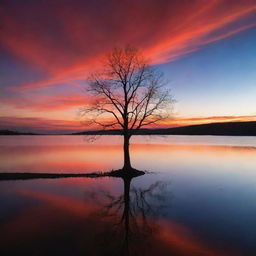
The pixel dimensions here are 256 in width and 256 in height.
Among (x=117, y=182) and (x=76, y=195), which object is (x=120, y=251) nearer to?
(x=76, y=195)

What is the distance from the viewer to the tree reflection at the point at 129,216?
500 inches

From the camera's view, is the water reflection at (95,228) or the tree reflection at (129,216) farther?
the tree reflection at (129,216)

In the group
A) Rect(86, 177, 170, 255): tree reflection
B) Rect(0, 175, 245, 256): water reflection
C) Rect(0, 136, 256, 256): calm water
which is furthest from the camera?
Rect(86, 177, 170, 255): tree reflection

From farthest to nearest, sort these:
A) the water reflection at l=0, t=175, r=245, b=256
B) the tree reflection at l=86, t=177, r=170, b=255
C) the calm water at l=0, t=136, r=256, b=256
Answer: the tree reflection at l=86, t=177, r=170, b=255, the calm water at l=0, t=136, r=256, b=256, the water reflection at l=0, t=175, r=245, b=256

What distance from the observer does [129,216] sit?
57.7 ft

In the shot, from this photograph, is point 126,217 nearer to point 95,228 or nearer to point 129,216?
point 129,216

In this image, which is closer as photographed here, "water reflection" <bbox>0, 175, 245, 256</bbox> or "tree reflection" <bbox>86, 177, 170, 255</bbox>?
"water reflection" <bbox>0, 175, 245, 256</bbox>

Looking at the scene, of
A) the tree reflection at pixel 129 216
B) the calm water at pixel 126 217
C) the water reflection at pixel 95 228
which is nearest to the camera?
the water reflection at pixel 95 228

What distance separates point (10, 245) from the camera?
1211 centimetres

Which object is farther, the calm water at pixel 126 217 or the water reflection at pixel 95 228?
the calm water at pixel 126 217

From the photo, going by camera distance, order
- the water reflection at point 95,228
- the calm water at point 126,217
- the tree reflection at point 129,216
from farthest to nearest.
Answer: the tree reflection at point 129,216
the calm water at point 126,217
the water reflection at point 95,228

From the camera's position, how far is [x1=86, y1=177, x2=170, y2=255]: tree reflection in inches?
500

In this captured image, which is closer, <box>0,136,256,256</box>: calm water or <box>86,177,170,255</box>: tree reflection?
<box>0,136,256,256</box>: calm water

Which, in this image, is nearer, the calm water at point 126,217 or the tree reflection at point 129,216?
the calm water at point 126,217
